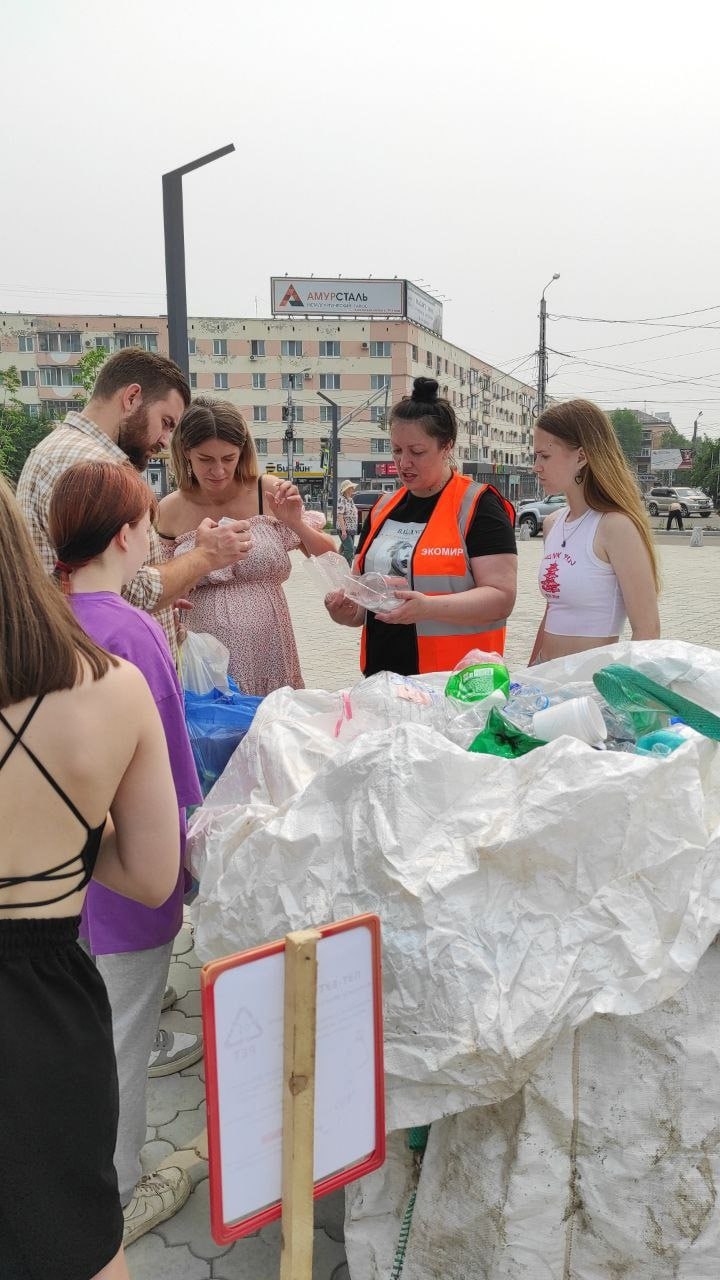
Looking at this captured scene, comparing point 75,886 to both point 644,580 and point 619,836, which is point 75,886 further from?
point 644,580

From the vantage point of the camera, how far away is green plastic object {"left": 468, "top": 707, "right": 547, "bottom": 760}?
1.80 meters

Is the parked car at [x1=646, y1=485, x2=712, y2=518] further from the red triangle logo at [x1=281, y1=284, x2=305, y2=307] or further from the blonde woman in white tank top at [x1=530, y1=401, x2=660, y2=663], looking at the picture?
the blonde woman in white tank top at [x1=530, y1=401, x2=660, y2=663]

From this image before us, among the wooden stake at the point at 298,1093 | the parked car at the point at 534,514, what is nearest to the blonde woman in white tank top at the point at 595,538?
the wooden stake at the point at 298,1093

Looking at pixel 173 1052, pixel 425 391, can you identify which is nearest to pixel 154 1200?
pixel 173 1052

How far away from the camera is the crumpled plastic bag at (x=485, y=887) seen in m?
1.39

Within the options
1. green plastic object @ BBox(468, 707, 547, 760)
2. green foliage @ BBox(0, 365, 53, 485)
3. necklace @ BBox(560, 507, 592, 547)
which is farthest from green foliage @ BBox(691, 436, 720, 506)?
green plastic object @ BBox(468, 707, 547, 760)

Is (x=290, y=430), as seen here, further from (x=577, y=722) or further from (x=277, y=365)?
(x=577, y=722)

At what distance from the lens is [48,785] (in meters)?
1.14

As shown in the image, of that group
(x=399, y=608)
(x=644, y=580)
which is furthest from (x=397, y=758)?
(x=644, y=580)

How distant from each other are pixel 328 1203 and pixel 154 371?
229cm

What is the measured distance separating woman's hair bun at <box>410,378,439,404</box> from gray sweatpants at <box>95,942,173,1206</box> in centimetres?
196

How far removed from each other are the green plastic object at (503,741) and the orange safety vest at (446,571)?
1.12 metres

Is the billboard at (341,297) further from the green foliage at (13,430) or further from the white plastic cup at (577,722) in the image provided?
the white plastic cup at (577,722)

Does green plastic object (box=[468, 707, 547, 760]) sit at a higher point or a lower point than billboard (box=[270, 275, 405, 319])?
lower
